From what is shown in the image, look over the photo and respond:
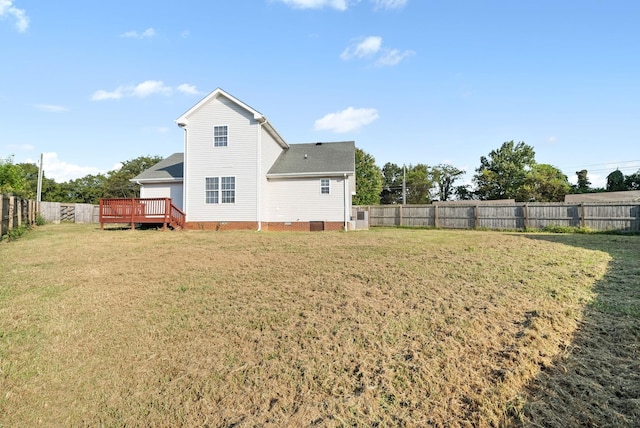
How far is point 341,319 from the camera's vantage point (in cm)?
442

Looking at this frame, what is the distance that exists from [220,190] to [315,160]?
5.47m

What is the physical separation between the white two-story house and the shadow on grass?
43.4ft

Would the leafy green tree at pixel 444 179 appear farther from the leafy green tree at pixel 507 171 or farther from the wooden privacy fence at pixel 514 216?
the wooden privacy fence at pixel 514 216

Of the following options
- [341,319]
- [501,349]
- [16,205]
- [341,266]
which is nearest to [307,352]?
[341,319]

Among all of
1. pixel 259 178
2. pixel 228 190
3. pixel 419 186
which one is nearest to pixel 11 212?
pixel 228 190

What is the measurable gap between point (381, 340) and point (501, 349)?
1.25 metres

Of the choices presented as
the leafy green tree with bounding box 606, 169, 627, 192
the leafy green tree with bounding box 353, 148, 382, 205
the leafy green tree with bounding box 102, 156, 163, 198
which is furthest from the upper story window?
the leafy green tree with bounding box 606, 169, 627, 192

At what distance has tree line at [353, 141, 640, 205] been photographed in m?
39.1

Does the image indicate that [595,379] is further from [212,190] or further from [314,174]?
[212,190]

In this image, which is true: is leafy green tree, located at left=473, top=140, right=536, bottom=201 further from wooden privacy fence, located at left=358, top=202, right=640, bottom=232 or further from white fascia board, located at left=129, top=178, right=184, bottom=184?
white fascia board, located at left=129, top=178, right=184, bottom=184

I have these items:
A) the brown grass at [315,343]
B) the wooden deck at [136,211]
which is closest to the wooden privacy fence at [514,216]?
the brown grass at [315,343]

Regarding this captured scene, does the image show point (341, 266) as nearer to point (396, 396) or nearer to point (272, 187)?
point (396, 396)

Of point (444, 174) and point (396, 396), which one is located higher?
point (444, 174)

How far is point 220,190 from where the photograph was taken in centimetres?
1681
